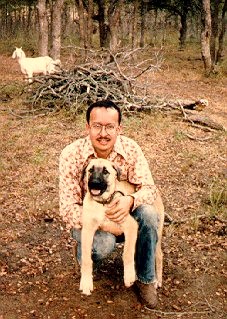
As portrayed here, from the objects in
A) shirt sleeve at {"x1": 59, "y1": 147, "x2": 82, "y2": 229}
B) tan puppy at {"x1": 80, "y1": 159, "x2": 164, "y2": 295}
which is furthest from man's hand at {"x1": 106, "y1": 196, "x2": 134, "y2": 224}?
shirt sleeve at {"x1": 59, "y1": 147, "x2": 82, "y2": 229}

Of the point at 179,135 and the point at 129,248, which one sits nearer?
the point at 129,248

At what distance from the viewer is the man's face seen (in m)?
3.41

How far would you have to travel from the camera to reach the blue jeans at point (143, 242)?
357 cm

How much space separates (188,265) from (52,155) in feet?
12.0

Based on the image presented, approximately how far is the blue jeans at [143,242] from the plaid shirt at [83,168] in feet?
0.30

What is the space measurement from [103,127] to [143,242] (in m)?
0.93

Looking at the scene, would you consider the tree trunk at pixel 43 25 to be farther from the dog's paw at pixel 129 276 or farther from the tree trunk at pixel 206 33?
the dog's paw at pixel 129 276

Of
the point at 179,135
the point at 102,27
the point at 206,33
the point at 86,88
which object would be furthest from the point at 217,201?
the point at 102,27

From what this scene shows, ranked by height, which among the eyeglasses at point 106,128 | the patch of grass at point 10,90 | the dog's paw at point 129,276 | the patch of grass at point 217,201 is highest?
the eyeglasses at point 106,128

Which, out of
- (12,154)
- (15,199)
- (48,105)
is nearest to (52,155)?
(12,154)

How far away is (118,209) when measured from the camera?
3.31 metres

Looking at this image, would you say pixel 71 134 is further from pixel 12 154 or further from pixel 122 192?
pixel 122 192

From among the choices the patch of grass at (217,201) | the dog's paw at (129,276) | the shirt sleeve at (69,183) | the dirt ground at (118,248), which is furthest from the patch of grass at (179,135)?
the dog's paw at (129,276)

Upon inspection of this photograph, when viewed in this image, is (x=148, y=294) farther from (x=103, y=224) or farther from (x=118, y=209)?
(x=118, y=209)
